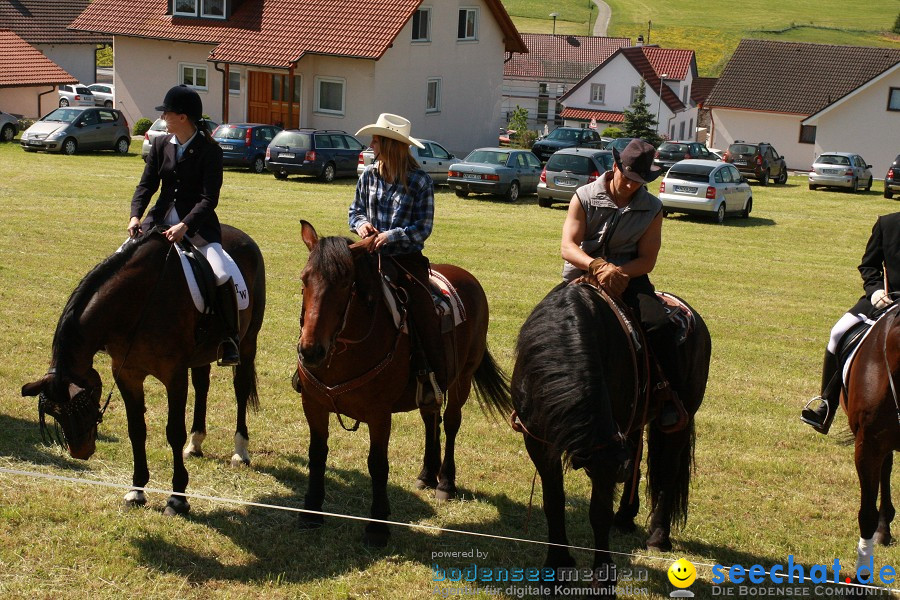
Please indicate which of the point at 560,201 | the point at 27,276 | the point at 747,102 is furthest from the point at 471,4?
the point at 27,276

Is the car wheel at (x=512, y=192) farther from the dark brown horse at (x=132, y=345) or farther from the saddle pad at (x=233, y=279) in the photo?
the dark brown horse at (x=132, y=345)

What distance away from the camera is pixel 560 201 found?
2967 centimetres

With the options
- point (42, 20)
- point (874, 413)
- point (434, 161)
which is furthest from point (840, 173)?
point (42, 20)

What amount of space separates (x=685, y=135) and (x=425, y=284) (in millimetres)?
75144

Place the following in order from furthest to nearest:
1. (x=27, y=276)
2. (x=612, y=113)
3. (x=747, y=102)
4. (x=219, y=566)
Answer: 1. (x=612, y=113)
2. (x=747, y=102)
3. (x=27, y=276)
4. (x=219, y=566)

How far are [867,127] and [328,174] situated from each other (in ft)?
114

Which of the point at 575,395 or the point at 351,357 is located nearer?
the point at 575,395

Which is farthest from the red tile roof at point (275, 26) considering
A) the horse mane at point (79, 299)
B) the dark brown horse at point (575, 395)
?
the dark brown horse at point (575, 395)

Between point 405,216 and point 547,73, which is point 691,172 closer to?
point 405,216

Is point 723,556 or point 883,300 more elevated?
point 883,300

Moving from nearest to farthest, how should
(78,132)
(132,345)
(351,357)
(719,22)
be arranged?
(351,357) → (132,345) → (78,132) → (719,22)

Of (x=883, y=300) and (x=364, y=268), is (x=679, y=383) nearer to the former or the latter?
(x=883, y=300)

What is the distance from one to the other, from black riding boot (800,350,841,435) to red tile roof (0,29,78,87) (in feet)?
142

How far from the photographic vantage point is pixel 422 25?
40656 millimetres
